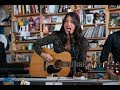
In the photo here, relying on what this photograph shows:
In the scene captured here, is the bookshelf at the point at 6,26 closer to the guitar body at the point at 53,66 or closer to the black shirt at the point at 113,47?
the guitar body at the point at 53,66

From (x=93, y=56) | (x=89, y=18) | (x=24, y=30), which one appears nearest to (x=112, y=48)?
(x=93, y=56)

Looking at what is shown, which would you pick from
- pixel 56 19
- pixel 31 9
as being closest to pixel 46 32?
pixel 56 19

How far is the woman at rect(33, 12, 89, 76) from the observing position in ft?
Result: 7.62

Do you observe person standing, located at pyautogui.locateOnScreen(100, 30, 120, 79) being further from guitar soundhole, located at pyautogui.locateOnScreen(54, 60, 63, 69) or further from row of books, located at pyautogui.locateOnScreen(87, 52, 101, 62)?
guitar soundhole, located at pyautogui.locateOnScreen(54, 60, 63, 69)

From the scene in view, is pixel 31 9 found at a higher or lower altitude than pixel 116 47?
higher

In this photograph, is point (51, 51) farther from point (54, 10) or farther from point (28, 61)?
point (54, 10)

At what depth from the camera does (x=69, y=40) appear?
7.79 ft

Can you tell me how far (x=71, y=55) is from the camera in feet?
7.52

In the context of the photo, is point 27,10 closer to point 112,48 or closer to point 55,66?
point 55,66

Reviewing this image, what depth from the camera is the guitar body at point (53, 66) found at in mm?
2258

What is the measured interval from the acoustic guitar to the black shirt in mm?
196

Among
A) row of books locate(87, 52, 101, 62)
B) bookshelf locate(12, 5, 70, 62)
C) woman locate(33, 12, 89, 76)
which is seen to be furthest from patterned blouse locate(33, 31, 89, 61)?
bookshelf locate(12, 5, 70, 62)

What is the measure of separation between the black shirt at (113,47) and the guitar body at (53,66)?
0.89 feet

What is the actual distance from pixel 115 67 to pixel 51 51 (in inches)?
22.8
